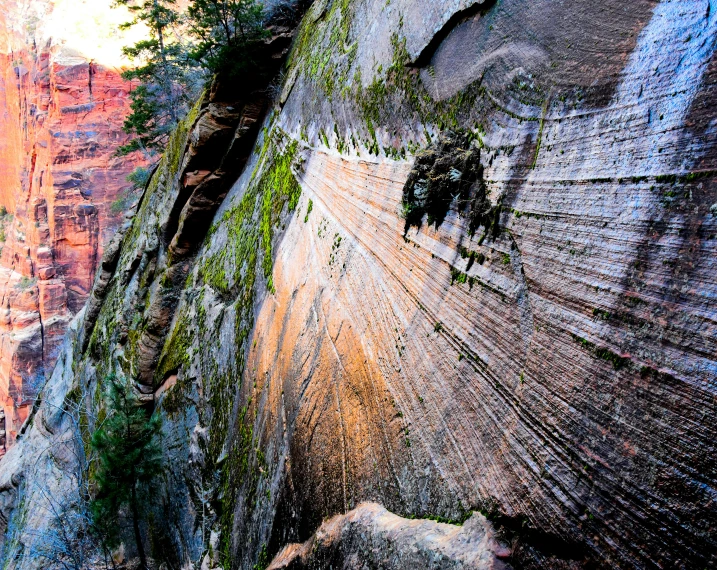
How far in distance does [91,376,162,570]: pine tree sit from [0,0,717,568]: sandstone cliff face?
9.85ft

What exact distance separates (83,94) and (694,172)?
33.4 m

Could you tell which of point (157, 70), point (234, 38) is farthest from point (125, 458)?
point (157, 70)

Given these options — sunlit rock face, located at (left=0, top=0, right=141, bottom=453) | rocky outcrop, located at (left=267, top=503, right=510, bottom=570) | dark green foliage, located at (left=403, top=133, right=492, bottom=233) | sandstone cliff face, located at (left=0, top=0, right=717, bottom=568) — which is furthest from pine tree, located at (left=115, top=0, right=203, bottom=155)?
rocky outcrop, located at (left=267, top=503, right=510, bottom=570)

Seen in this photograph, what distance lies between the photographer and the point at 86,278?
2797 cm

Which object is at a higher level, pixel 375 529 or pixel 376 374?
pixel 376 374

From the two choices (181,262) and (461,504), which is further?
(181,262)

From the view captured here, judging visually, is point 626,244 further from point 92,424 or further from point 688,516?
point 92,424

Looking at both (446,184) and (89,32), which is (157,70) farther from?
(89,32)

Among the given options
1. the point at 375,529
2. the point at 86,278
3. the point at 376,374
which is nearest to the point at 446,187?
the point at 376,374

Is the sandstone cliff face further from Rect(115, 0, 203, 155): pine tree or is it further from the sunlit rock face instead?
the sunlit rock face

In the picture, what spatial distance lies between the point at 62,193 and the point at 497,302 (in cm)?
3148

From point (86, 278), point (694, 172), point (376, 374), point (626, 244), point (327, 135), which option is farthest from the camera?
point (86, 278)

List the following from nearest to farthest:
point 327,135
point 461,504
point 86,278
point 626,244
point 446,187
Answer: point 626,244 → point 461,504 → point 446,187 → point 327,135 → point 86,278

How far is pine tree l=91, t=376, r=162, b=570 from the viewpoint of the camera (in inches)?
309
